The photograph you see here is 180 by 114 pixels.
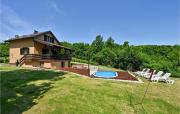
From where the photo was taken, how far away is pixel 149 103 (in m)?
11.6

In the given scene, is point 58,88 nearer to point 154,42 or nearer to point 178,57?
point 178,57

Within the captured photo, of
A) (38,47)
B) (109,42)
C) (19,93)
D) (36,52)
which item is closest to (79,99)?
(19,93)

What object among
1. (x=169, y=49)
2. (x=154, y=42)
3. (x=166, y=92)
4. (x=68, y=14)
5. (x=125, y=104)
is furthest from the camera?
(x=154, y=42)

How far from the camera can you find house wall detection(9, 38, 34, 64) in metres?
33.6

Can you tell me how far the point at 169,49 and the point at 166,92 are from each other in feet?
140

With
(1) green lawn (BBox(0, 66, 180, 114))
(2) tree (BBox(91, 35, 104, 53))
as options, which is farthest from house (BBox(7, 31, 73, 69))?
(2) tree (BBox(91, 35, 104, 53))

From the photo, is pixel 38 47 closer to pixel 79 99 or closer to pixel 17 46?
pixel 17 46

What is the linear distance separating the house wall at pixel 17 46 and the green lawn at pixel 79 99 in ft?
64.6

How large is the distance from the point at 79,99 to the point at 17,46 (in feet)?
91.7

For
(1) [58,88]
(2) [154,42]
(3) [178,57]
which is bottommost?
(1) [58,88]

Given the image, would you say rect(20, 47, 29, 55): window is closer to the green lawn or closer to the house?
the house

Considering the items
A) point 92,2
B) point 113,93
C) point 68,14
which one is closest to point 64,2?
point 92,2

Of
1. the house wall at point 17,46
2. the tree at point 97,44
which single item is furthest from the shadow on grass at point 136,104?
the tree at point 97,44

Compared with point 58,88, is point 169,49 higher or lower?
higher
